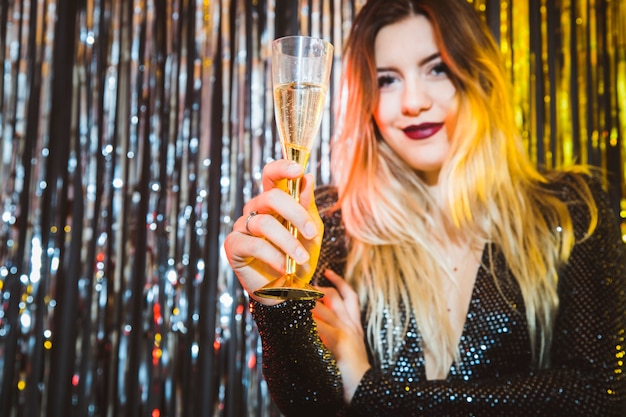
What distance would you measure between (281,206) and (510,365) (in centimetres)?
61

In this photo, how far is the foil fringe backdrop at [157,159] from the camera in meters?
1.81

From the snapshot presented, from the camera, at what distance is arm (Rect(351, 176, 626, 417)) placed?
114 cm

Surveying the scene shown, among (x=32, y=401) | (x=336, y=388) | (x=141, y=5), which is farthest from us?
(x=141, y=5)

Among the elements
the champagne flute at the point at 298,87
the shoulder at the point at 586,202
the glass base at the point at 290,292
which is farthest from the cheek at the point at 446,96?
the glass base at the point at 290,292

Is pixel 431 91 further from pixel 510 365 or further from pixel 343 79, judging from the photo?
pixel 510 365

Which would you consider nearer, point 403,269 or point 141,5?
point 403,269

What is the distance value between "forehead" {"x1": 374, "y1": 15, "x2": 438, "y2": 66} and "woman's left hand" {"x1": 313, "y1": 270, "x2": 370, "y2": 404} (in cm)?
47

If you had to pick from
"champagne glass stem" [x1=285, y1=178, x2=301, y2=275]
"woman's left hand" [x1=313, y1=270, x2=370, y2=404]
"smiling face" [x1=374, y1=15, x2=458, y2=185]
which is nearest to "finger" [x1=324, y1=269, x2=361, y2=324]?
"woman's left hand" [x1=313, y1=270, x2=370, y2=404]

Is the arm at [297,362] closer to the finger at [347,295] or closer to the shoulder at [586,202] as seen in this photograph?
the finger at [347,295]

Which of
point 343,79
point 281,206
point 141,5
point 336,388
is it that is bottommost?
point 336,388

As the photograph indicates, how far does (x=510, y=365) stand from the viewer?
1.31 m

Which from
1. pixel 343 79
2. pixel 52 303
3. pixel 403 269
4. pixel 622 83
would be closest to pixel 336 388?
pixel 403 269

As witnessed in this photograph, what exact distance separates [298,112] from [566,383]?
64 centimetres

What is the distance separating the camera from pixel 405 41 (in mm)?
1485
